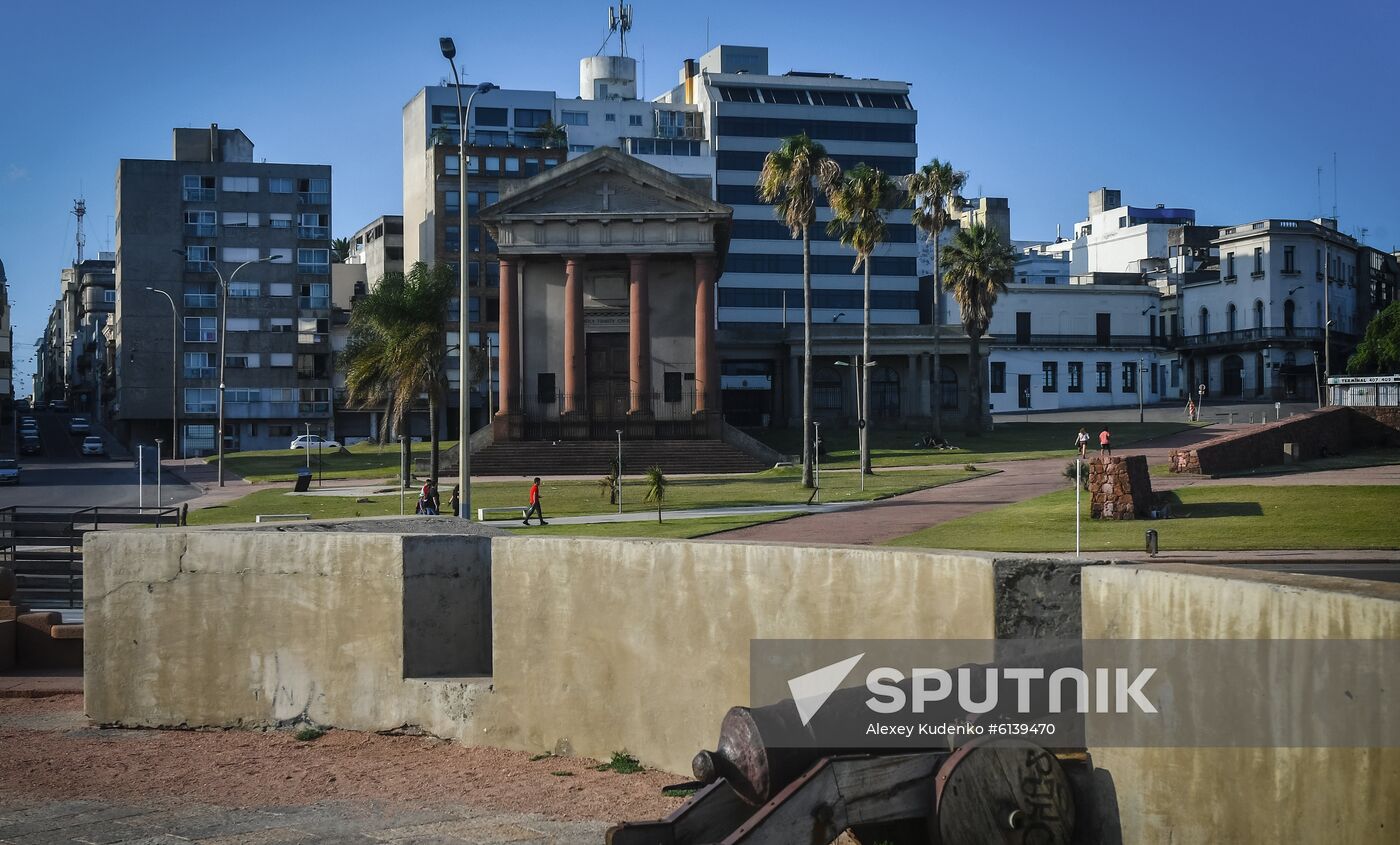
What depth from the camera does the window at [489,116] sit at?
4370 inches

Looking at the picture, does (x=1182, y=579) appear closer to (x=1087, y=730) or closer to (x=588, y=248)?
(x=1087, y=730)

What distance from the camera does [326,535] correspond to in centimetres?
1144

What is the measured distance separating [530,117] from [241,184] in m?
25.9

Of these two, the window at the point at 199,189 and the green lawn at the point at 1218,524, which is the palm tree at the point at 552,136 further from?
the green lawn at the point at 1218,524

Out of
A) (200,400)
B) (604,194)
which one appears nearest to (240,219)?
(200,400)

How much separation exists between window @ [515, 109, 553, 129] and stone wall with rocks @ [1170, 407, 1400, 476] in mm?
77663

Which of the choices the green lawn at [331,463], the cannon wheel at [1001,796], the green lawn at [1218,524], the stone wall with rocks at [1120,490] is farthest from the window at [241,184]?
the cannon wheel at [1001,796]

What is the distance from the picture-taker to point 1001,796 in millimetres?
6219

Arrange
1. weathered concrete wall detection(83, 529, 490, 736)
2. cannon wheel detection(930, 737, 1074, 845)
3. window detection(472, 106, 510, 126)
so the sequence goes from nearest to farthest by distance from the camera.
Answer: cannon wheel detection(930, 737, 1074, 845) < weathered concrete wall detection(83, 529, 490, 736) < window detection(472, 106, 510, 126)

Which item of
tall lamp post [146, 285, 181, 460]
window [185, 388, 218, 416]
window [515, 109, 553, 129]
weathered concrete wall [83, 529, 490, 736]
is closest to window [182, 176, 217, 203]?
tall lamp post [146, 285, 181, 460]

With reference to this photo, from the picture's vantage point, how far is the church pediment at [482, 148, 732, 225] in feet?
207

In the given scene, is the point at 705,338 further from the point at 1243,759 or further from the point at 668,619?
the point at 1243,759

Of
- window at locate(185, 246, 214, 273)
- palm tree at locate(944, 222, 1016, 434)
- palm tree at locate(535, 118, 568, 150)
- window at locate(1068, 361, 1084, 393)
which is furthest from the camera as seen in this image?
palm tree at locate(535, 118, 568, 150)

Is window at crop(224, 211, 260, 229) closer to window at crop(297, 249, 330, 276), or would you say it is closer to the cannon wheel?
window at crop(297, 249, 330, 276)
